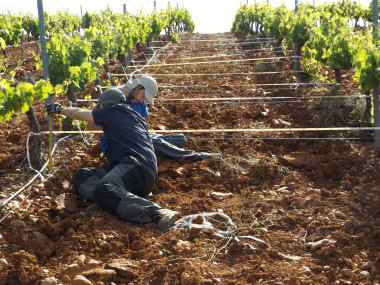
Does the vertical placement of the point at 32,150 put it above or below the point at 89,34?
below

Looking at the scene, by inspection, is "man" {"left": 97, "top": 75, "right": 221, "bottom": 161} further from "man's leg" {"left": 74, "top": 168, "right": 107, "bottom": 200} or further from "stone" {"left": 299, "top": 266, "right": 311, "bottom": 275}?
"stone" {"left": 299, "top": 266, "right": 311, "bottom": 275}

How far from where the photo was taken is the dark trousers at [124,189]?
419 cm

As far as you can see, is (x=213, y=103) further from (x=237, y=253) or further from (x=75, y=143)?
(x=237, y=253)

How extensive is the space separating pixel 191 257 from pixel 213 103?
5.20 m

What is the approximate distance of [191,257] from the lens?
3.60m

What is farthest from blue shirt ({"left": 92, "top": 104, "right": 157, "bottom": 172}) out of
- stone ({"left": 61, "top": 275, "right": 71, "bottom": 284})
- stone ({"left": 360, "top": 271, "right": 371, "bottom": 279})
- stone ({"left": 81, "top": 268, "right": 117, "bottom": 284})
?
stone ({"left": 360, "top": 271, "right": 371, "bottom": 279})

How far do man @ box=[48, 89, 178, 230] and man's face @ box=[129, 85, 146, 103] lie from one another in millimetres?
392

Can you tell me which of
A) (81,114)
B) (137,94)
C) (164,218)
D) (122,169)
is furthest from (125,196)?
(137,94)

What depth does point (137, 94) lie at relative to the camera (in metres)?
5.20

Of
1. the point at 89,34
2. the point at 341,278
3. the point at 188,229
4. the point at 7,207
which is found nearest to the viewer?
the point at 341,278

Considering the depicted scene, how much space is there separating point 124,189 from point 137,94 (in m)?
1.26

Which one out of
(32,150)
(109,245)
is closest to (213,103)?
(32,150)

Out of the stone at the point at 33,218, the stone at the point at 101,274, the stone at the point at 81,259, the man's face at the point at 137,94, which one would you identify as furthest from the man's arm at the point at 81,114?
the stone at the point at 101,274

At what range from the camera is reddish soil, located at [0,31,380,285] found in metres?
3.35
